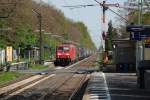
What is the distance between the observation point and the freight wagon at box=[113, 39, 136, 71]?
6247 centimetres

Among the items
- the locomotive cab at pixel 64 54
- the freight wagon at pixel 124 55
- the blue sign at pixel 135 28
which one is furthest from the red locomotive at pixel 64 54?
the blue sign at pixel 135 28

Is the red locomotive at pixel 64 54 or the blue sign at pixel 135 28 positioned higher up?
the blue sign at pixel 135 28

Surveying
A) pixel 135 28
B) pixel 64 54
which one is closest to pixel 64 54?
pixel 64 54

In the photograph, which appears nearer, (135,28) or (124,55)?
(135,28)

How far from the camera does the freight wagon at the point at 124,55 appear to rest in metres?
62.5

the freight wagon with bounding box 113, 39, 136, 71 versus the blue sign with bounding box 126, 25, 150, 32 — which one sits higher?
the blue sign with bounding box 126, 25, 150, 32

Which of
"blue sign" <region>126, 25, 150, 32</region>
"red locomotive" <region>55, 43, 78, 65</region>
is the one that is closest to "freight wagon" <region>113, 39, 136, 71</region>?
"red locomotive" <region>55, 43, 78, 65</region>

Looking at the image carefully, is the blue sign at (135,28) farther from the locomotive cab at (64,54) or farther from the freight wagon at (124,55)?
the locomotive cab at (64,54)

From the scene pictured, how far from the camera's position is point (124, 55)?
62.7 metres

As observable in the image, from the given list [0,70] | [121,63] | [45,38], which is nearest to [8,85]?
[0,70]

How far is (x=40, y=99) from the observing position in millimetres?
29406

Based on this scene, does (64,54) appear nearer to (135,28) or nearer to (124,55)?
(124,55)

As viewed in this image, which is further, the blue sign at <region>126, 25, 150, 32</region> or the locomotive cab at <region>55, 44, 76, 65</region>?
the locomotive cab at <region>55, 44, 76, 65</region>

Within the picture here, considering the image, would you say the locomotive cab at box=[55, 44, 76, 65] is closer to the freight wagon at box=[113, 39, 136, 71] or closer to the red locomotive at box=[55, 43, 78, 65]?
the red locomotive at box=[55, 43, 78, 65]
